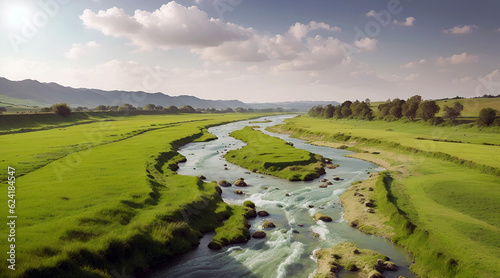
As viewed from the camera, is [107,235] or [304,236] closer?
[107,235]

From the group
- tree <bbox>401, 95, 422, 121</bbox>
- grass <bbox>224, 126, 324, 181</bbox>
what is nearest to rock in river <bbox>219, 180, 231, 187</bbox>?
grass <bbox>224, 126, 324, 181</bbox>

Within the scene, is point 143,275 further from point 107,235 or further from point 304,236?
point 304,236

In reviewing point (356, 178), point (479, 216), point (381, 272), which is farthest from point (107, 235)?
point (356, 178)

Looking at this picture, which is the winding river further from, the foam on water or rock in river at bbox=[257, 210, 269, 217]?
rock in river at bbox=[257, 210, 269, 217]

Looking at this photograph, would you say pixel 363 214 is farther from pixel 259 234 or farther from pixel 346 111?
pixel 346 111

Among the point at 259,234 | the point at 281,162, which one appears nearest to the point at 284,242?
the point at 259,234

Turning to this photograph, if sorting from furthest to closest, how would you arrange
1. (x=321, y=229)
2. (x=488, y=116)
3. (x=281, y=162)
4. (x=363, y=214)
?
(x=488, y=116), (x=281, y=162), (x=363, y=214), (x=321, y=229)
